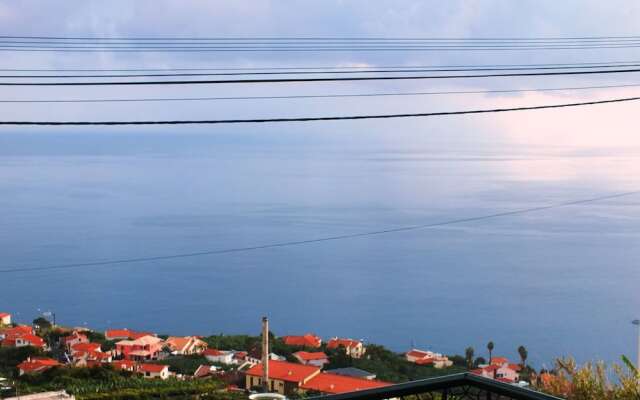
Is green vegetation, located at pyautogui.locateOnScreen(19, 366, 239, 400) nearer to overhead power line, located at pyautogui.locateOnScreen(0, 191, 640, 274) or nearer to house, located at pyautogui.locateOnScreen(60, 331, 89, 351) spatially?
house, located at pyautogui.locateOnScreen(60, 331, 89, 351)

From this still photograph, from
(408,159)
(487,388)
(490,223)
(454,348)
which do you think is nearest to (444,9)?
(487,388)

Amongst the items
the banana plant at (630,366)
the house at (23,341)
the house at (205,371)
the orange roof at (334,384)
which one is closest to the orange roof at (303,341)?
the house at (205,371)

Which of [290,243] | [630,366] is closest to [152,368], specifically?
[630,366]

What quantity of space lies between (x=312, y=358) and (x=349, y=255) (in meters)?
30.6

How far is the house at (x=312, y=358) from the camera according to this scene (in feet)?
44.8

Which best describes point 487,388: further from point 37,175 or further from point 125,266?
point 37,175

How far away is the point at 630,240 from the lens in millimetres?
41406

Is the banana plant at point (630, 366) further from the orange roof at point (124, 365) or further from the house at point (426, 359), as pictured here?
the house at point (426, 359)

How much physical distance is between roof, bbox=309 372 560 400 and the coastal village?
749 cm

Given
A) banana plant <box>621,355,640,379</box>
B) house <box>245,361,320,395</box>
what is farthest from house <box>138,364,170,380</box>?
banana plant <box>621,355,640,379</box>

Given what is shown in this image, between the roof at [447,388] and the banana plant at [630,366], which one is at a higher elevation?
the roof at [447,388]

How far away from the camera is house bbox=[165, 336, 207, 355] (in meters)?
15.1

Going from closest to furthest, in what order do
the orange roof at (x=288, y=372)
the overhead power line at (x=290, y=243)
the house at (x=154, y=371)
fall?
the orange roof at (x=288, y=372) < the house at (x=154, y=371) < the overhead power line at (x=290, y=243)

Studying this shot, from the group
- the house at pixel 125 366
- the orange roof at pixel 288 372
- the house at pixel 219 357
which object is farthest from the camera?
the house at pixel 219 357
